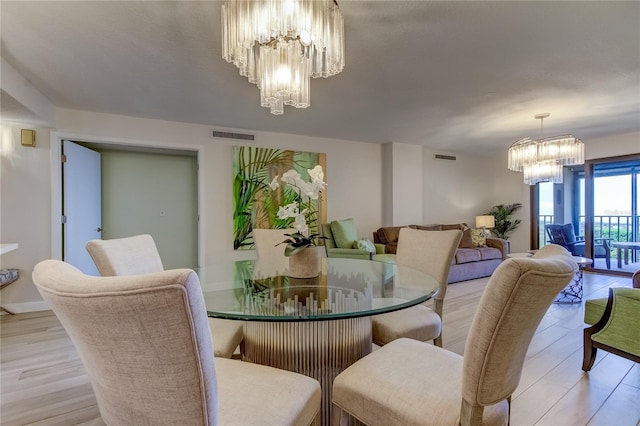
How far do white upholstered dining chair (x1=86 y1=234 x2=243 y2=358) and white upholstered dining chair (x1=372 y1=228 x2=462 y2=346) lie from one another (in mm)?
821

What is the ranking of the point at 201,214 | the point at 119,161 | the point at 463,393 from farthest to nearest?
the point at 119,161, the point at 201,214, the point at 463,393

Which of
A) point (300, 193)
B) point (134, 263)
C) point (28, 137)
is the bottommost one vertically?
point (134, 263)

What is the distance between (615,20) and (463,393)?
8.42ft

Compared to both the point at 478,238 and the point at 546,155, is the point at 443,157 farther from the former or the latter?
the point at 546,155

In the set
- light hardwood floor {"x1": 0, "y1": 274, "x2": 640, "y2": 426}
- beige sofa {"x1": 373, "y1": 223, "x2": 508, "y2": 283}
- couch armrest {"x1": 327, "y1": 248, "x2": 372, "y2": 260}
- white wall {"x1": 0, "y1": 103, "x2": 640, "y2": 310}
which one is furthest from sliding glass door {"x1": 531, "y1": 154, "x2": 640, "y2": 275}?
couch armrest {"x1": 327, "y1": 248, "x2": 372, "y2": 260}

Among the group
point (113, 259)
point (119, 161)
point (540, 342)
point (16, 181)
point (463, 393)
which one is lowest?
point (540, 342)

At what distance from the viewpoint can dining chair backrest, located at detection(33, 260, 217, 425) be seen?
22.8 inches

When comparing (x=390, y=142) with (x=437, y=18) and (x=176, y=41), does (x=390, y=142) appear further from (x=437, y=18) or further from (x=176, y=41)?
(x=176, y=41)

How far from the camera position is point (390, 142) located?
5.55 m

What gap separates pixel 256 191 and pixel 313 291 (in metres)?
3.18

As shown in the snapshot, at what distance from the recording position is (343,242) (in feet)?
14.9

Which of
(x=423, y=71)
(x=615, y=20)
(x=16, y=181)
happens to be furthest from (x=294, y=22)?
(x=16, y=181)

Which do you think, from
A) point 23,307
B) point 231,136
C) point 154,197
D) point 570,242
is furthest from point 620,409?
point 154,197

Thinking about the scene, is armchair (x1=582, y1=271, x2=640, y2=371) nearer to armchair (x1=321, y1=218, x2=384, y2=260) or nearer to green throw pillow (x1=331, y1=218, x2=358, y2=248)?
armchair (x1=321, y1=218, x2=384, y2=260)
